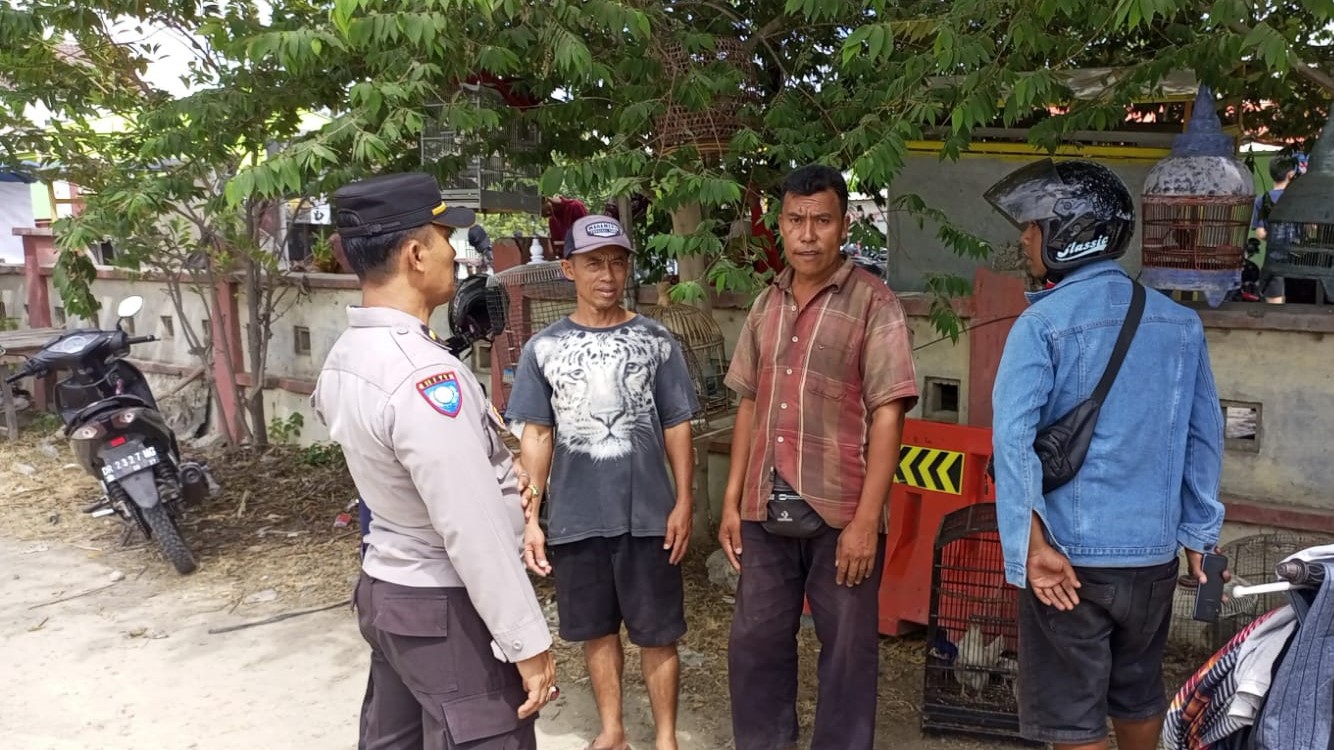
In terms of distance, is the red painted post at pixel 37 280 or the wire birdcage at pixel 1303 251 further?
the red painted post at pixel 37 280

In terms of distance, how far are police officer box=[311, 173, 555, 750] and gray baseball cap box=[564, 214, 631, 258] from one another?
1.02m

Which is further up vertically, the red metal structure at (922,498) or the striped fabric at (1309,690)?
the striped fabric at (1309,690)

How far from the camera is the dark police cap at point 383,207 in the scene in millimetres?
2400

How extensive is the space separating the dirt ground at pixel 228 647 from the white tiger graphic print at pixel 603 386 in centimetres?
117

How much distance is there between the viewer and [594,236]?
357 centimetres

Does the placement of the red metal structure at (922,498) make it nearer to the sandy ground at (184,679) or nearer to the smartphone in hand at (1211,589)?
the sandy ground at (184,679)

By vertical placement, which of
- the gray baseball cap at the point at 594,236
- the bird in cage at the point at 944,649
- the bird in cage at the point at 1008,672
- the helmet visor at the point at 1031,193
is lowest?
the bird in cage at the point at 1008,672

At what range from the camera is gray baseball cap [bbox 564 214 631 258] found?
3.56 m

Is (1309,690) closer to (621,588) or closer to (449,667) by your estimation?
(449,667)

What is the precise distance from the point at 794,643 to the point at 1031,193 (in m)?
1.63

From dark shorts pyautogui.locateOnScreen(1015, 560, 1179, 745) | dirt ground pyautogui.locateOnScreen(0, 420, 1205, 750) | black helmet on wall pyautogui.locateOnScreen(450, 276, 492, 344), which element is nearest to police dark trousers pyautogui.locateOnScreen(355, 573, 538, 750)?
dark shorts pyautogui.locateOnScreen(1015, 560, 1179, 745)

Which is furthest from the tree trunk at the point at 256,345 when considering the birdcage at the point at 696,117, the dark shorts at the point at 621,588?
the dark shorts at the point at 621,588

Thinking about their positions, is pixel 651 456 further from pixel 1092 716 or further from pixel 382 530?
pixel 1092 716

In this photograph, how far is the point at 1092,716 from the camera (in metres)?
2.71
